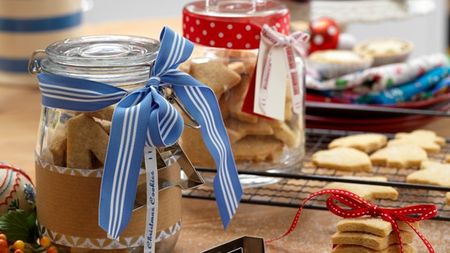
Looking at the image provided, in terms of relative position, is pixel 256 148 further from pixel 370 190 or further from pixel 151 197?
pixel 151 197

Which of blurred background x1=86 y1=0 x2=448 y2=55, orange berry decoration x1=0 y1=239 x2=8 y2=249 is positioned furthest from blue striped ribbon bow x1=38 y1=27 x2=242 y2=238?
blurred background x1=86 y1=0 x2=448 y2=55

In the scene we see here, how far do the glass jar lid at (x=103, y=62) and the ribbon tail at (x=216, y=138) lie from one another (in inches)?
1.7

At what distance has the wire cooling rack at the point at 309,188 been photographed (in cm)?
105

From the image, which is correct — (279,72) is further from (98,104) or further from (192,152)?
(98,104)

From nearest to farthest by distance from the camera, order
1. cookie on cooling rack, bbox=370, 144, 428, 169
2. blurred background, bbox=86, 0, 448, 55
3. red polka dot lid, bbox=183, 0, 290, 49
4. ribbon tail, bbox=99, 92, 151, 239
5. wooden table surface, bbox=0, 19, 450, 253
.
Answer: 1. ribbon tail, bbox=99, 92, 151, 239
2. wooden table surface, bbox=0, 19, 450, 253
3. red polka dot lid, bbox=183, 0, 290, 49
4. cookie on cooling rack, bbox=370, 144, 428, 169
5. blurred background, bbox=86, 0, 448, 55

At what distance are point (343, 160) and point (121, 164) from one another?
17.8 inches

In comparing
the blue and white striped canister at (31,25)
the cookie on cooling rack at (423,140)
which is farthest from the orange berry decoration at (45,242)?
the blue and white striped canister at (31,25)

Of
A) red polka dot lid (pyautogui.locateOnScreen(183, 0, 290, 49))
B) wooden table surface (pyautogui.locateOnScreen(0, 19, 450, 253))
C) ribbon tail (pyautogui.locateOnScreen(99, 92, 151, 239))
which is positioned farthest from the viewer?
red polka dot lid (pyautogui.locateOnScreen(183, 0, 290, 49))

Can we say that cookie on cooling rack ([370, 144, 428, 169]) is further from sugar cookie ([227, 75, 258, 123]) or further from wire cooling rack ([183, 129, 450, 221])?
sugar cookie ([227, 75, 258, 123])

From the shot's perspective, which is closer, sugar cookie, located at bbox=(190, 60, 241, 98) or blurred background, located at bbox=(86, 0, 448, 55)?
sugar cookie, located at bbox=(190, 60, 241, 98)

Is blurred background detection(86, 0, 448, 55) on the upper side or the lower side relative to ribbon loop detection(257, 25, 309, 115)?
lower

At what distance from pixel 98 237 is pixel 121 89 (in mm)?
150

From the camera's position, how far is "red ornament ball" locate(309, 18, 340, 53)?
5.32 feet

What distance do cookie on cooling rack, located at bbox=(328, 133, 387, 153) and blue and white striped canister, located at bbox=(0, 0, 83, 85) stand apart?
1.90 ft
